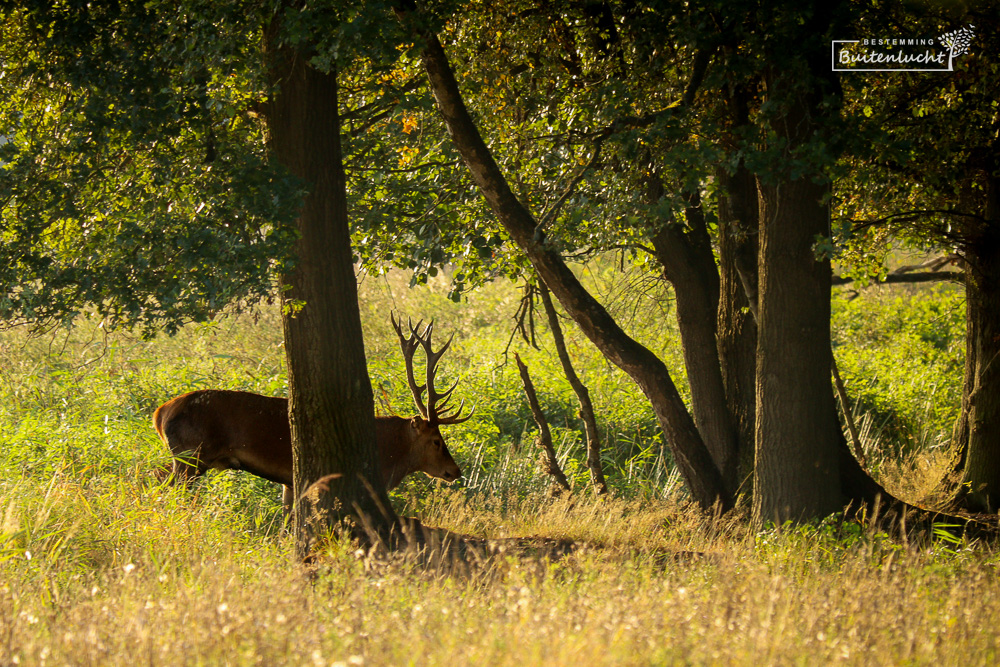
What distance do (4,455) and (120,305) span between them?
3.70 m

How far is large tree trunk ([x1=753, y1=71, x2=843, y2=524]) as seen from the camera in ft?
25.0

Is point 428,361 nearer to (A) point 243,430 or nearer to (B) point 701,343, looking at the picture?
(A) point 243,430

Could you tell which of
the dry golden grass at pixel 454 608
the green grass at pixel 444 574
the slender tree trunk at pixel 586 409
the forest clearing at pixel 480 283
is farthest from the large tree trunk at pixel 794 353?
the slender tree trunk at pixel 586 409

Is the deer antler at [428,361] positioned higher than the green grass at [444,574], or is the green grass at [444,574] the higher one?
the deer antler at [428,361]

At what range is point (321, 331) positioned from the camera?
7.12 m

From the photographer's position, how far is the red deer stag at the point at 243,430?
8500 mm

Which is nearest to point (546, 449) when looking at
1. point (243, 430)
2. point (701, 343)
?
point (701, 343)

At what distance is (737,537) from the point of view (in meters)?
8.05

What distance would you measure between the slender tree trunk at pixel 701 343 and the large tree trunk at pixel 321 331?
11.8 ft

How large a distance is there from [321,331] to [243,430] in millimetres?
2098

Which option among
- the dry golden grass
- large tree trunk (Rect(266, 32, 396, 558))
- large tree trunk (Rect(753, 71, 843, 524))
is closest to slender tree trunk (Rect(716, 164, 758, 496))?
large tree trunk (Rect(753, 71, 843, 524))

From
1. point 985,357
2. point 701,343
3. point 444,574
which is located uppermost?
point 701,343

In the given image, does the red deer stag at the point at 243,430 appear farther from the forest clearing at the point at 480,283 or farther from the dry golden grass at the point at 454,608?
the dry golden grass at the point at 454,608

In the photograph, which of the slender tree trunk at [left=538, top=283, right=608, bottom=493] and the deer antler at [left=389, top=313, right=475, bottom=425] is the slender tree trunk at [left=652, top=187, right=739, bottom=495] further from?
the deer antler at [left=389, top=313, right=475, bottom=425]
